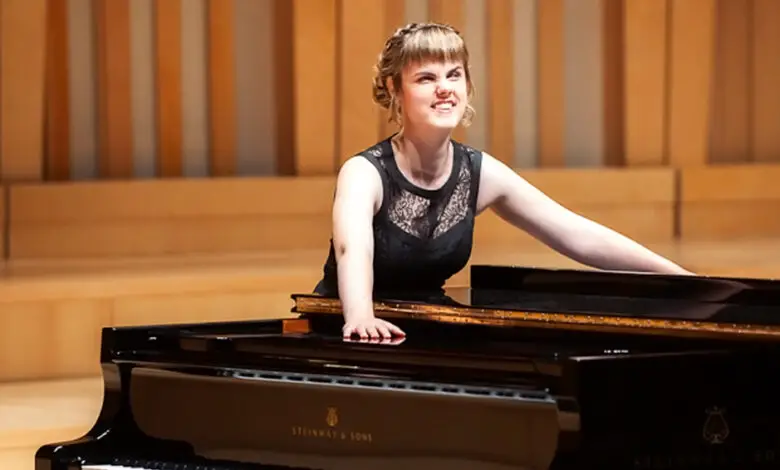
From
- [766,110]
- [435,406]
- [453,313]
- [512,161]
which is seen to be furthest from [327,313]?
[766,110]

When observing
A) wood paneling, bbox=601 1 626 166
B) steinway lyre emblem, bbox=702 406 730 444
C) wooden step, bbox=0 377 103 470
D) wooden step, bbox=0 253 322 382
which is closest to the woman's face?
steinway lyre emblem, bbox=702 406 730 444

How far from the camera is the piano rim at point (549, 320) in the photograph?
7.36 feet

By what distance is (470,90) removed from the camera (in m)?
2.66

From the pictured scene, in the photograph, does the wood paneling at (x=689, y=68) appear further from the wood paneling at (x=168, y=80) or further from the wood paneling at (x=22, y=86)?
the wood paneling at (x=22, y=86)

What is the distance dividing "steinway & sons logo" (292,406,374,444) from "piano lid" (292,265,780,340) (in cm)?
31

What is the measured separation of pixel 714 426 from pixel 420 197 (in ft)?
2.39

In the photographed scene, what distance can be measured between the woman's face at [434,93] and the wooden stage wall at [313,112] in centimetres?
247

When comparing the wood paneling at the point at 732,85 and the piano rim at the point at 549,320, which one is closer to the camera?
the piano rim at the point at 549,320

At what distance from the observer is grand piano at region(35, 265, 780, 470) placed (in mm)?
2098

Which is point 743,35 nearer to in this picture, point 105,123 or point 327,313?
point 105,123

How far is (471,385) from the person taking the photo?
2.19 m

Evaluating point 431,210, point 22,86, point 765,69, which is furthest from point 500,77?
point 431,210

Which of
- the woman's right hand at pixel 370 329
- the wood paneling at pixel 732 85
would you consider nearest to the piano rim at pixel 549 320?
the woman's right hand at pixel 370 329

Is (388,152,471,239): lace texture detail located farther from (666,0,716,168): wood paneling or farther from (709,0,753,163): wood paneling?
(709,0,753,163): wood paneling
